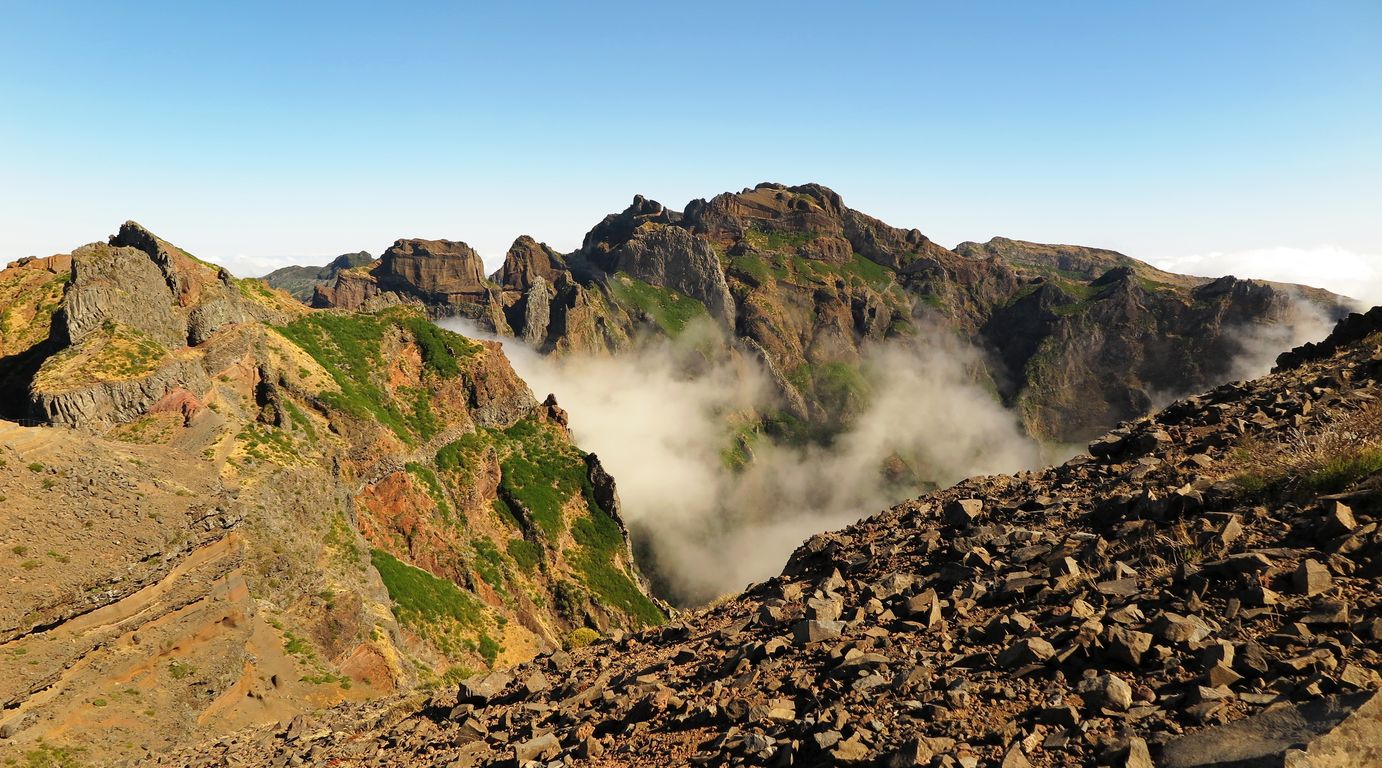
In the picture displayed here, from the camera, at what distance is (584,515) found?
91.1 meters

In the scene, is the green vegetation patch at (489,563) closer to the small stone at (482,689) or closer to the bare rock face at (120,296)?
the bare rock face at (120,296)

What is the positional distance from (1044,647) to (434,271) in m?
205

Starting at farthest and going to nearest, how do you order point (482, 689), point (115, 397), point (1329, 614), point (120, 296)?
point (120, 296), point (115, 397), point (482, 689), point (1329, 614)

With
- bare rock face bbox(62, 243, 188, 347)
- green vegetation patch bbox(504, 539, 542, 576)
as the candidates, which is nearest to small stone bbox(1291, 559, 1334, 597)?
bare rock face bbox(62, 243, 188, 347)

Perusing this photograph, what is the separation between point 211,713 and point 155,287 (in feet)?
106

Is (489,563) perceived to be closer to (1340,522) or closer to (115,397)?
(115,397)

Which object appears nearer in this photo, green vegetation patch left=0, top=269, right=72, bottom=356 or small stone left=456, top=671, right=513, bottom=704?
small stone left=456, top=671, right=513, bottom=704

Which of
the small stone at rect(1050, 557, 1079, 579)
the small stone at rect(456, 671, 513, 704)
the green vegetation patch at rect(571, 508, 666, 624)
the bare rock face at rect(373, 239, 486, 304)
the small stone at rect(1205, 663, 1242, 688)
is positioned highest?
the bare rock face at rect(373, 239, 486, 304)

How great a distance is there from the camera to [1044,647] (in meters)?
9.60

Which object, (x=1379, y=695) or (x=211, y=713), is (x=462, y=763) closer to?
(x=1379, y=695)

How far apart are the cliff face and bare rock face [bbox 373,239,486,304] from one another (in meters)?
113

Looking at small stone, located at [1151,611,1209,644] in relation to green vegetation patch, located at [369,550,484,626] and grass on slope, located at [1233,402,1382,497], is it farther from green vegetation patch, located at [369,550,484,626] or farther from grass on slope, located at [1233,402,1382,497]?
green vegetation patch, located at [369,550,484,626]

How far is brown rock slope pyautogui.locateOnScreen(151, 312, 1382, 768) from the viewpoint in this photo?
7.74 metres

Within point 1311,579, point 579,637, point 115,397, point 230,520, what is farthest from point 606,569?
point 1311,579
